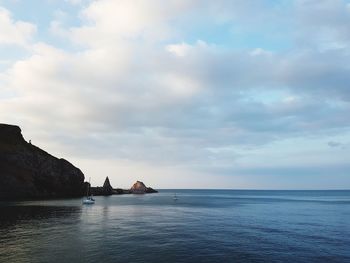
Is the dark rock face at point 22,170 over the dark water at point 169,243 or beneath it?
over

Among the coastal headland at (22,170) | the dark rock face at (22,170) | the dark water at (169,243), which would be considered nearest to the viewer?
the dark water at (169,243)

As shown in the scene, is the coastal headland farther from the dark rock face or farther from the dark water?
the dark water

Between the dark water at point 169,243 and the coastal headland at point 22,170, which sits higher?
the coastal headland at point 22,170

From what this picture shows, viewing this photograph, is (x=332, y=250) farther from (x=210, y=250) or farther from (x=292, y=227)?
(x=292, y=227)

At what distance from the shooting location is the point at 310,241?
57.6 metres

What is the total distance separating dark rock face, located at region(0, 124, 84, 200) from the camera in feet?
542

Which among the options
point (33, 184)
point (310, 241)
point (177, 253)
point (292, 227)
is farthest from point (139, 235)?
point (33, 184)

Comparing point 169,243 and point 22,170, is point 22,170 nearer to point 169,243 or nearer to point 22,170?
point 22,170

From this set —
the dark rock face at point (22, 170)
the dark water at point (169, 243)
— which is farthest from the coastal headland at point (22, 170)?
the dark water at point (169, 243)

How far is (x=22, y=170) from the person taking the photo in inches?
6909

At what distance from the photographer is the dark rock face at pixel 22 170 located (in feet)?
542

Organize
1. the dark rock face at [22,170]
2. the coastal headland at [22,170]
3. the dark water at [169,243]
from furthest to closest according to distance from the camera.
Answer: the dark rock face at [22,170], the coastal headland at [22,170], the dark water at [169,243]

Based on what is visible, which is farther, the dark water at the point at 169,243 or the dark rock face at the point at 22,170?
the dark rock face at the point at 22,170

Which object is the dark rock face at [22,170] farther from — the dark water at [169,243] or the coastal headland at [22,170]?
the dark water at [169,243]
